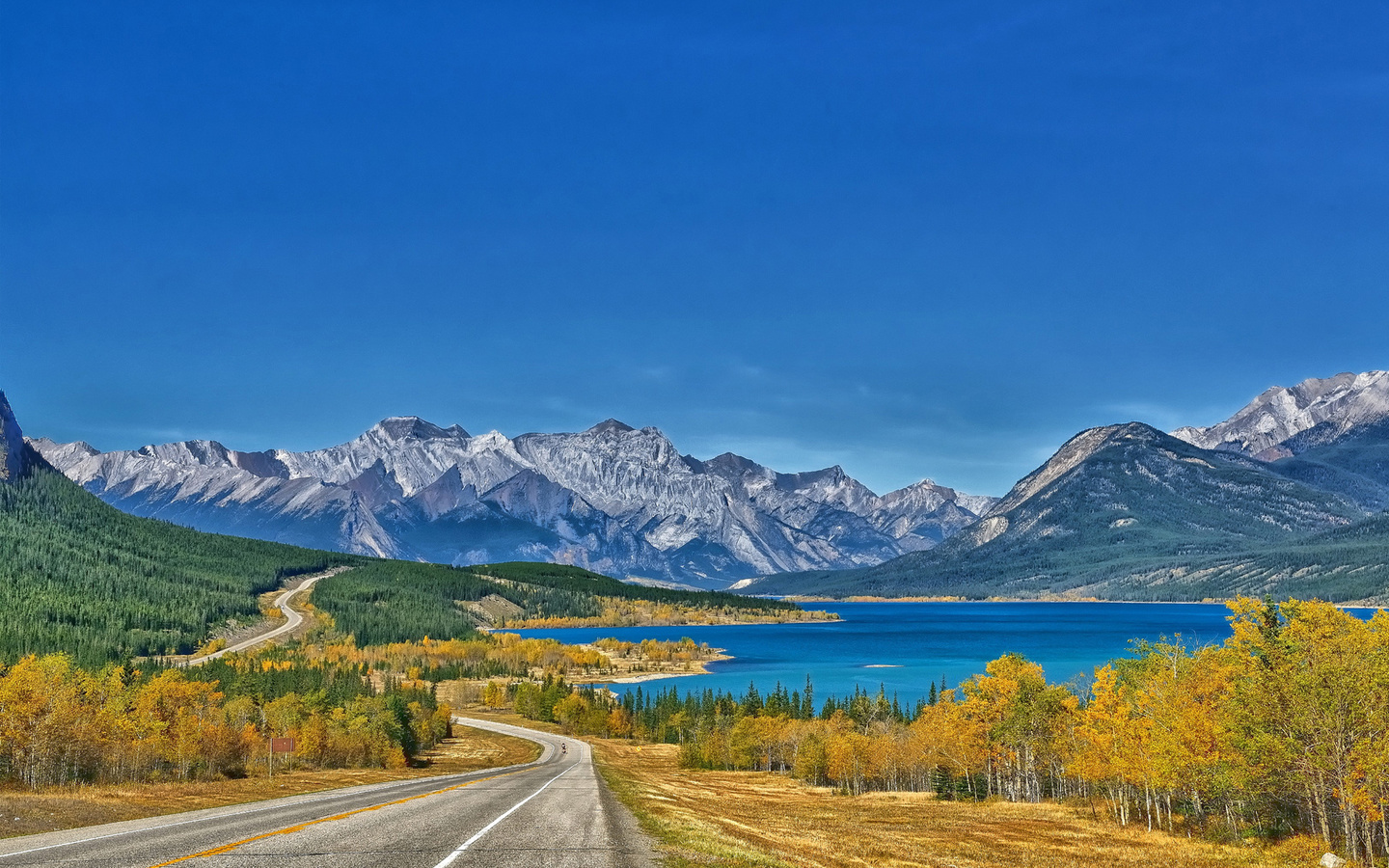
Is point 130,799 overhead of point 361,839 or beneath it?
beneath

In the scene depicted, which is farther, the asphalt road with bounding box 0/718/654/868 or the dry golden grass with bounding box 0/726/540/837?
the dry golden grass with bounding box 0/726/540/837

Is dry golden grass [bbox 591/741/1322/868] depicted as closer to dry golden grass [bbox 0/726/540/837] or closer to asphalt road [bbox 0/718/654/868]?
asphalt road [bbox 0/718/654/868]

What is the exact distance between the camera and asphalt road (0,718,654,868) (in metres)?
23.9

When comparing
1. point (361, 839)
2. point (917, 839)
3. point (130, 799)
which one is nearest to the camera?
point (361, 839)

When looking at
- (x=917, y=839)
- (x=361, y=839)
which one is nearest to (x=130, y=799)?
(x=361, y=839)

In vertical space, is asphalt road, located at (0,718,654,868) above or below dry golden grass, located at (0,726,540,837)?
above

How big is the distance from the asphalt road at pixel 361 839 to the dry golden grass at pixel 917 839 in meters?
2.67

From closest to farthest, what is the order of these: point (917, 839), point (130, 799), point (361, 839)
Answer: point (361, 839) < point (130, 799) < point (917, 839)

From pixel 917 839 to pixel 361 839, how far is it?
3706 cm

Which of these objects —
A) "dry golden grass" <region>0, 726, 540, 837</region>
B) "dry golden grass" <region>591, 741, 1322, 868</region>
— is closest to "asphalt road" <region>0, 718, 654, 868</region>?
"dry golden grass" <region>0, 726, 540, 837</region>

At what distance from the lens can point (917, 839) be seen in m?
53.4

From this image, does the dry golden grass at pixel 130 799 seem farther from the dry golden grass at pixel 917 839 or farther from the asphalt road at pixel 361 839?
the dry golden grass at pixel 917 839

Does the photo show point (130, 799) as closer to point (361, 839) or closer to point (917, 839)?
point (361, 839)

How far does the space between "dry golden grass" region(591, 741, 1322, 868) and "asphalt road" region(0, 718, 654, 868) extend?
105 inches
